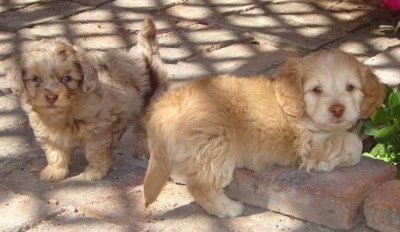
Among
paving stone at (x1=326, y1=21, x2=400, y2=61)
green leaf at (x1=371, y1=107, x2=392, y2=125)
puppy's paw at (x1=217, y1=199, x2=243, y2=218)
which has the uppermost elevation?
green leaf at (x1=371, y1=107, x2=392, y2=125)

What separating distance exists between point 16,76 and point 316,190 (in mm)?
1660

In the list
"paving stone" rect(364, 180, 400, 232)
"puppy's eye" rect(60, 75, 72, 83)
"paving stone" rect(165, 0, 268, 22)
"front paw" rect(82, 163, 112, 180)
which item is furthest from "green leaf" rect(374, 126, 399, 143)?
"paving stone" rect(165, 0, 268, 22)

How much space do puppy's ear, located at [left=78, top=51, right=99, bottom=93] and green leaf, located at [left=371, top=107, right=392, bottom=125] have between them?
4.87 feet

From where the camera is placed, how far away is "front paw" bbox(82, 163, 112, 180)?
467 cm

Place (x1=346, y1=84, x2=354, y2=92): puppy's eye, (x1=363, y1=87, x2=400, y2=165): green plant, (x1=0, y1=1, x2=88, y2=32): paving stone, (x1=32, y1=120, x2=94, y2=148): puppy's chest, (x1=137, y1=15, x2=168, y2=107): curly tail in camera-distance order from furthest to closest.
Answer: (x1=0, y1=1, x2=88, y2=32): paving stone → (x1=137, y1=15, x2=168, y2=107): curly tail → (x1=32, y1=120, x2=94, y2=148): puppy's chest → (x1=363, y1=87, x2=400, y2=165): green plant → (x1=346, y1=84, x2=354, y2=92): puppy's eye

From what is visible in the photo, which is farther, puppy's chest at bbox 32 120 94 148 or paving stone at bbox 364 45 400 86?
paving stone at bbox 364 45 400 86

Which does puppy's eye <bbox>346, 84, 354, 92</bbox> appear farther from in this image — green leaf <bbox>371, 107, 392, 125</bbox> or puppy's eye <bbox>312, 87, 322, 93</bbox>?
green leaf <bbox>371, 107, 392, 125</bbox>

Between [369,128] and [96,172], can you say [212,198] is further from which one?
[369,128]

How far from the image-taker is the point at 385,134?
446 centimetres

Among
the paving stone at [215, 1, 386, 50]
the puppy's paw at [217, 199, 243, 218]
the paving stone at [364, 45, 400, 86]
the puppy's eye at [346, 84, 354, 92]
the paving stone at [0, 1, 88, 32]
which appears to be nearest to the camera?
the puppy's eye at [346, 84, 354, 92]

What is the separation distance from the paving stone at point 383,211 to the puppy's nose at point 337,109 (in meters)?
0.43

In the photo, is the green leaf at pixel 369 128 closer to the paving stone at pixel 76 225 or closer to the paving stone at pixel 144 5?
the paving stone at pixel 76 225

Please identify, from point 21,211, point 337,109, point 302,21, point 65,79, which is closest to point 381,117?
point 337,109

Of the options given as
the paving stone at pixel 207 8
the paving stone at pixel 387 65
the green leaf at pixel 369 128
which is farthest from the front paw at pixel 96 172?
the paving stone at pixel 207 8
